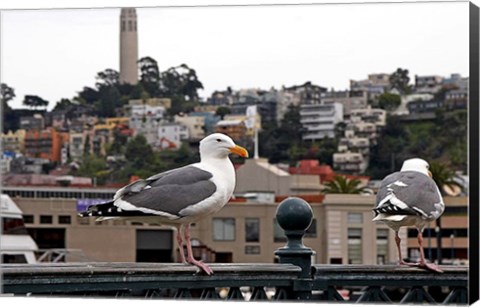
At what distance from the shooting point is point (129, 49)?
8188 centimetres

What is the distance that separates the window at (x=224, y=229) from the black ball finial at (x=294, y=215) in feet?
243

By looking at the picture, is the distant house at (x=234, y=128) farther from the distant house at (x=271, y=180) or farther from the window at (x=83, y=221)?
the window at (x=83, y=221)

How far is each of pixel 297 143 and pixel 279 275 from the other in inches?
3357

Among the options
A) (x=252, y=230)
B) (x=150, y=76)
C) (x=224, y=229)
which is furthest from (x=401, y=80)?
(x=150, y=76)

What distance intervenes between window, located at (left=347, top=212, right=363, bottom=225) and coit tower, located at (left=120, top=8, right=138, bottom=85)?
14551 millimetres

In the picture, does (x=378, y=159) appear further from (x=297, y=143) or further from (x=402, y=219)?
(x=402, y=219)

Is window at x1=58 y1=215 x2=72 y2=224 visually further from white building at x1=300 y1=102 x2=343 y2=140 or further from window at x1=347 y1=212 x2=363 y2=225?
white building at x1=300 y1=102 x2=343 y2=140

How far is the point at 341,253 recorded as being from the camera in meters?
78.4

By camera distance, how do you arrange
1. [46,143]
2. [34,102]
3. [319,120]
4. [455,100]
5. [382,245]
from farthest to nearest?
[319,120] < [46,143] < [382,245] < [455,100] < [34,102]

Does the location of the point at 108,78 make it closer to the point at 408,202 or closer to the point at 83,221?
the point at 83,221

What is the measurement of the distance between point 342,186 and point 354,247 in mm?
3807

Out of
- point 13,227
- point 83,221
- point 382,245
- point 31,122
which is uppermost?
point 31,122

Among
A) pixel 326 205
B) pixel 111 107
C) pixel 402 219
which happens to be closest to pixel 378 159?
pixel 326 205

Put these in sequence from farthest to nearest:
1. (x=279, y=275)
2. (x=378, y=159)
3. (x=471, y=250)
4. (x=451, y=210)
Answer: (x=378, y=159) < (x=451, y=210) < (x=471, y=250) < (x=279, y=275)
